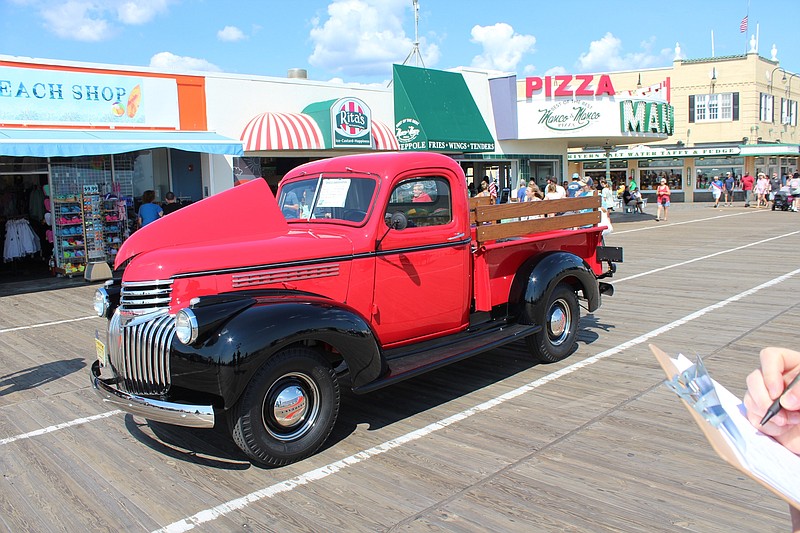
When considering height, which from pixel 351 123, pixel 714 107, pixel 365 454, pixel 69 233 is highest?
pixel 714 107

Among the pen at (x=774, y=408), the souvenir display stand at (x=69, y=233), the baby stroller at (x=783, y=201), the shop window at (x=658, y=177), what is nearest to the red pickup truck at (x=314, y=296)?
the pen at (x=774, y=408)

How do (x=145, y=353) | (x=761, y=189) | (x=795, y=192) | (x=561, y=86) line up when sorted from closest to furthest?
(x=145, y=353) → (x=561, y=86) → (x=795, y=192) → (x=761, y=189)

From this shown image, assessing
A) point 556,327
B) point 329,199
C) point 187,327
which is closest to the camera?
point 187,327

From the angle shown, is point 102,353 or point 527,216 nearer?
point 102,353

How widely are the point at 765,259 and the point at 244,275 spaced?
1269 centimetres

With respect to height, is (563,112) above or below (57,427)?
above

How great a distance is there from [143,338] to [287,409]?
103 cm

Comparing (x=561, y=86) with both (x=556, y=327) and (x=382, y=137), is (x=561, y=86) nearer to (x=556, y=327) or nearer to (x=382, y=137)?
(x=382, y=137)

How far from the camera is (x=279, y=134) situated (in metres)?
15.5

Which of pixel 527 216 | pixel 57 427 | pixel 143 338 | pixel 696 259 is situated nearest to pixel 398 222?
pixel 527 216

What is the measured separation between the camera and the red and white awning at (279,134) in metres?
15.4

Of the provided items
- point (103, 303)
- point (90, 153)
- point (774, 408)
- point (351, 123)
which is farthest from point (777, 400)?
point (351, 123)

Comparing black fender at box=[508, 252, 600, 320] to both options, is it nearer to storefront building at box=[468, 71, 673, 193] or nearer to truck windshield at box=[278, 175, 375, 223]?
truck windshield at box=[278, 175, 375, 223]

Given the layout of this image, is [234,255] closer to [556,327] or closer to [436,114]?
[556,327]
